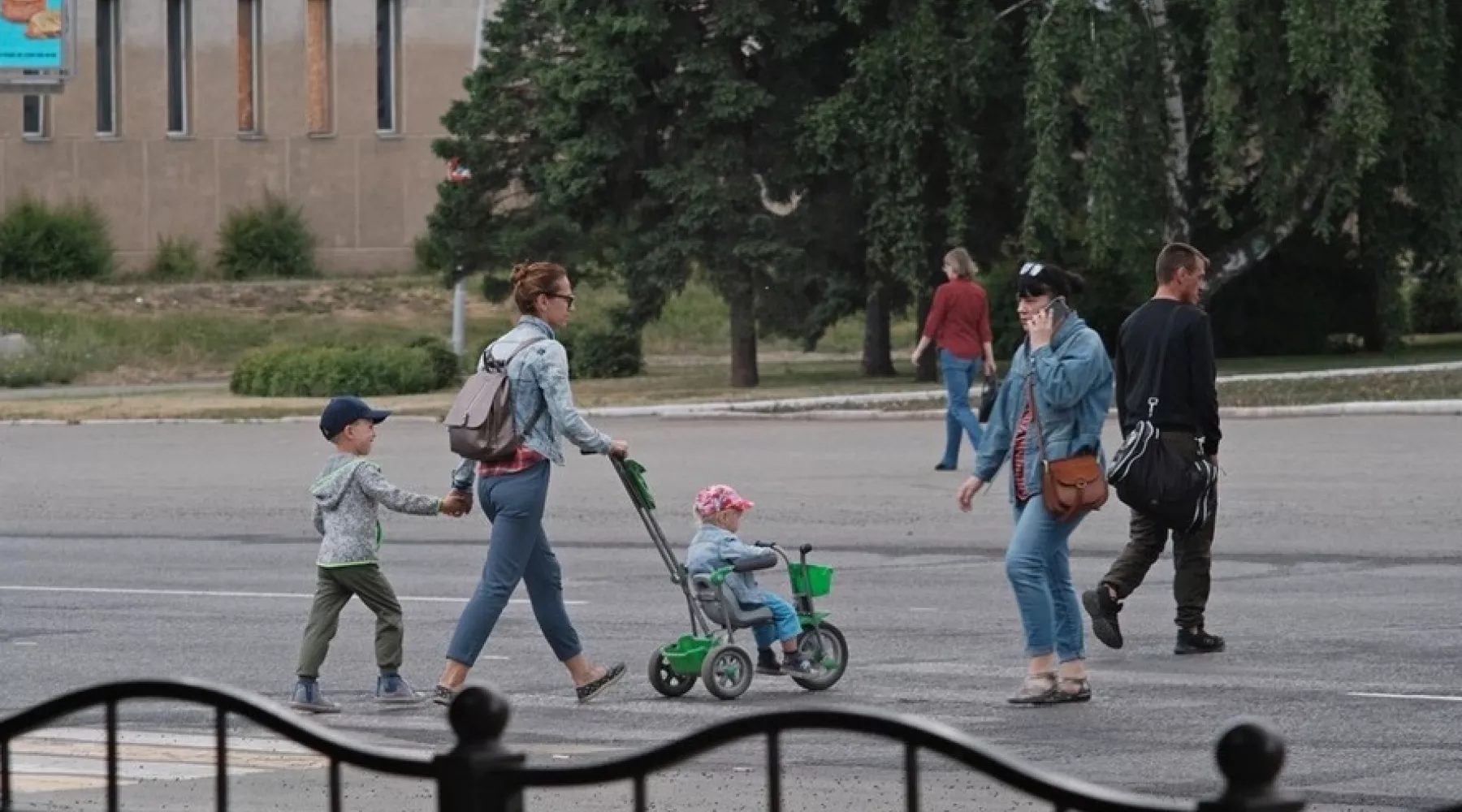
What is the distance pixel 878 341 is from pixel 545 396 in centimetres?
2761

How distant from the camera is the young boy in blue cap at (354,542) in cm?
1020

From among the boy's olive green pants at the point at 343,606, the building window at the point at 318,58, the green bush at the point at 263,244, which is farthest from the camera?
the building window at the point at 318,58

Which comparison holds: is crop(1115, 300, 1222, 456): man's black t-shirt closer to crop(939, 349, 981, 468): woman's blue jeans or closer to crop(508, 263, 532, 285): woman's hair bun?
crop(508, 263, 532, 285): woman's hair bun

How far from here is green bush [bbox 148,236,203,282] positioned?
55.4 meters

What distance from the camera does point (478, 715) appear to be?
3.17m

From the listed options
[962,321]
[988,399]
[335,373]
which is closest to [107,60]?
[335,373]

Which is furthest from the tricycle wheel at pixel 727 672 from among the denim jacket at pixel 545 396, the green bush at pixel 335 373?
the green bush at pixel 335 373

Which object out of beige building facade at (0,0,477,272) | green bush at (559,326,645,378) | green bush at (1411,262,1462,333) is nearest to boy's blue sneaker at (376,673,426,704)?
green bush at (559,326,645,378)

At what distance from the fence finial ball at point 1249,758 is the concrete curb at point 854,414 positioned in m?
20.6

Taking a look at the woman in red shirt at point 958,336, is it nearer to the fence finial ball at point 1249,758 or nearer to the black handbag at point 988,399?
the black handbag at point 988,399

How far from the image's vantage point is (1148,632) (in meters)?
12.0

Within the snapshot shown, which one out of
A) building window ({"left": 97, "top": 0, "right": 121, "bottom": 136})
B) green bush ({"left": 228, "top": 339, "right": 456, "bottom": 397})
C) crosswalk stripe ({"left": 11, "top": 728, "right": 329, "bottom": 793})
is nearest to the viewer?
crosswalk stripe ({"left": 11, "top": 728, "right": 329, "bottom": 793})

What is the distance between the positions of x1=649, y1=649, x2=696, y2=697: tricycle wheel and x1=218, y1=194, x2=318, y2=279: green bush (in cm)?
4625

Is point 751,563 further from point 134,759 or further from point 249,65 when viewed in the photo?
point 249,65
